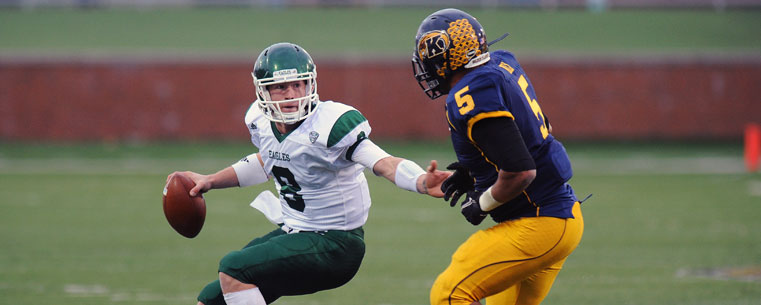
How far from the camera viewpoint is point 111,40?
24.2 m

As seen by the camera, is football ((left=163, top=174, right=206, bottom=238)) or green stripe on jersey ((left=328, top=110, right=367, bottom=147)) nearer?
green stripe on jersey ((left=328, top=110, right=367, bottom=147))

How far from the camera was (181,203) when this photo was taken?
15.4ft

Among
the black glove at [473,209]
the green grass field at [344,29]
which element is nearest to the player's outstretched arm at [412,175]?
the black glove at [473,209]

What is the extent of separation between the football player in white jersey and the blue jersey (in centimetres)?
19

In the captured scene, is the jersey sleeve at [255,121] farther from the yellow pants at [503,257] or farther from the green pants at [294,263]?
the yellow pants at [503,257]

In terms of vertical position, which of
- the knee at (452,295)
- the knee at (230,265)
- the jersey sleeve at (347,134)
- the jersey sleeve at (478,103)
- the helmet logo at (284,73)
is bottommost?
the knee at (452,295)

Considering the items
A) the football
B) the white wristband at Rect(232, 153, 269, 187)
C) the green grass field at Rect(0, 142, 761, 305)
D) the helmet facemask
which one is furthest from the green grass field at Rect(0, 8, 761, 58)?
the helmet facemask

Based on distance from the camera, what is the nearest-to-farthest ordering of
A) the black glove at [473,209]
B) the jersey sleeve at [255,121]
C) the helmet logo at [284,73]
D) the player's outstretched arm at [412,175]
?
the black glove at [473,209] → the player's outstretched arm at [412,175] → the helmet logo at [284,73] → the jersey sleeve at [255,121]

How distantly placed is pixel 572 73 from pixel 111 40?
37.8 ft

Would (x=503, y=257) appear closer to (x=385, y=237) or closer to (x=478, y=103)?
(x=478, y=103)

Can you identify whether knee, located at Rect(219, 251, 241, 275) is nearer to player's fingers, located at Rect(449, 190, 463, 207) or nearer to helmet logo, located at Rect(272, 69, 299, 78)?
helmet logo, located at Rect(272, 69, 299, 78)

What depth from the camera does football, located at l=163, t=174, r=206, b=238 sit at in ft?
15.4

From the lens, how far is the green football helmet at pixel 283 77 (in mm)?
4406

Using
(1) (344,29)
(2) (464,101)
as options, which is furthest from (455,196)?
(1) (344,29)
